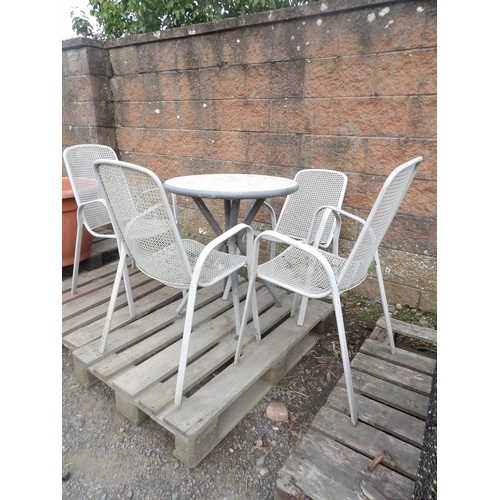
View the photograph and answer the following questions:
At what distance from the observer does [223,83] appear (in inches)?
104

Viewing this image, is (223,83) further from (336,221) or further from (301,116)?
(336,221)

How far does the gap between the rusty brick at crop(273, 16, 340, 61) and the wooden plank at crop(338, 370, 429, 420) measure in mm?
1955

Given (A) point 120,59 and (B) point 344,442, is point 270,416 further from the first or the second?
(A) point 120,59

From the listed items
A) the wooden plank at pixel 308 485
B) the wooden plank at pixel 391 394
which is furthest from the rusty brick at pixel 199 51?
the wooden plank at pixel 308 485

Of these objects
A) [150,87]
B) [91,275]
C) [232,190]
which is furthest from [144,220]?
[150,87]

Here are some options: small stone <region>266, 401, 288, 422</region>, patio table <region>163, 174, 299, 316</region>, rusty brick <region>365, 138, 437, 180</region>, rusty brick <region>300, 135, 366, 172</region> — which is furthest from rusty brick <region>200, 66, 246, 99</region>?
small stone <region>266, 401, 288, 422</region>

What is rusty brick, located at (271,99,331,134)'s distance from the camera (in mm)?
2309

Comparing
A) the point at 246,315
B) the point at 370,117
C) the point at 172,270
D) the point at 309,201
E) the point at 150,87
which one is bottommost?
the point at 246,315

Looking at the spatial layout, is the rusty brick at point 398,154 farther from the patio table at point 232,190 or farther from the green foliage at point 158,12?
the green foliage at point 158,12

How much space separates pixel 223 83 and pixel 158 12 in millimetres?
2360

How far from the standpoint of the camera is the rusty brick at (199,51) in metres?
2.60

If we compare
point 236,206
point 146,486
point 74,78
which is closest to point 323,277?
point 236,206

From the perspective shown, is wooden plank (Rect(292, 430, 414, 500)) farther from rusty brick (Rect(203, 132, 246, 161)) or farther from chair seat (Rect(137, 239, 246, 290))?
rusty brick (Rect(203, 132, 246, 161))

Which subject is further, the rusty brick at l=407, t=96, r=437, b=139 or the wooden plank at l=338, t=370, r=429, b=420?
the rusty brick at l=407, t=96, r=437, b=139
